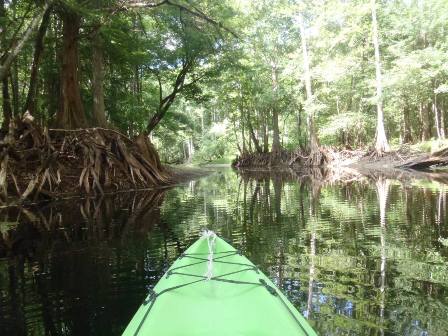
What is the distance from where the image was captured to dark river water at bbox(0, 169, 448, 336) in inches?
153

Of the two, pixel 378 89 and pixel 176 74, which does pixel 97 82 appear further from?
pixel 378 89

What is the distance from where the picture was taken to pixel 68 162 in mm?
14211

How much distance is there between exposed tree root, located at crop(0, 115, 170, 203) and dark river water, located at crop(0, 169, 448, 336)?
1401 millimetres

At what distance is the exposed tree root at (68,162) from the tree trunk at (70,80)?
0.53m

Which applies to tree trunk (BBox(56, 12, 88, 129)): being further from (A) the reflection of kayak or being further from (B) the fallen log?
(B) the fallen log

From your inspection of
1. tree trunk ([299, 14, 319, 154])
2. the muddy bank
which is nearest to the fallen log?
the muddy bank

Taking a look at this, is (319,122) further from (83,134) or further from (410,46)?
(83,134)

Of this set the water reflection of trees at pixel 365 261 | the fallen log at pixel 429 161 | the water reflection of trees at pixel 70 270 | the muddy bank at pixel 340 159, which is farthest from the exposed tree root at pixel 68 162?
the muddy bank at pixel 340 159

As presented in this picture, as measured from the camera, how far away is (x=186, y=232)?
7.94 m

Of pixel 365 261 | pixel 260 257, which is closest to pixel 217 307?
pixel 260 257

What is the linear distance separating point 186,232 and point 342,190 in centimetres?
740

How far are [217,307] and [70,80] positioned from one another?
491 inches

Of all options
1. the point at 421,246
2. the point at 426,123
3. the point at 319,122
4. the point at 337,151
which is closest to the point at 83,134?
the point at 421,246

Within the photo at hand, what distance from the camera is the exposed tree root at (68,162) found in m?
12.3
